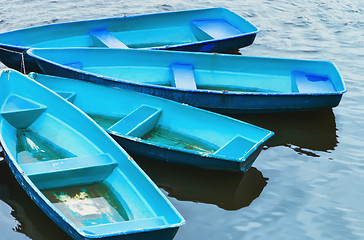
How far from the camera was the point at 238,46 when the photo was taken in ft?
34.8

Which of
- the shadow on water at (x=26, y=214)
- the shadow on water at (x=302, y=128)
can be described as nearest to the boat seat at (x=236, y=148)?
the shadow on water at (x=302, y=128)

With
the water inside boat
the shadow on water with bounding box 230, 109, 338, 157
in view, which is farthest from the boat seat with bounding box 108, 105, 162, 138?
the shadow on water with bounding box 230, 109, 338, 157

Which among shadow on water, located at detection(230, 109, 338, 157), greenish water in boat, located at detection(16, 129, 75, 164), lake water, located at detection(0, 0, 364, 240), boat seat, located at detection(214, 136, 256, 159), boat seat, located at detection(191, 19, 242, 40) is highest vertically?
boat seat, located at detection(191, 19, 242, 40)

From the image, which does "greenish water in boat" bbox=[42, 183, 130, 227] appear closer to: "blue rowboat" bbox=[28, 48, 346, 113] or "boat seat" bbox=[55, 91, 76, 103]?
"boat seat" bbox=[55, 91, 76, 103]

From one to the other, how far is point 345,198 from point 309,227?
905mm

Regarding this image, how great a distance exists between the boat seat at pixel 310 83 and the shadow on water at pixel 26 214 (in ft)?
16.1

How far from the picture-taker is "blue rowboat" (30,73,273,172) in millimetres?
7094

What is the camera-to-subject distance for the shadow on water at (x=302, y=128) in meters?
8.50

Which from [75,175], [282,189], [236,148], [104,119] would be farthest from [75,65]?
[282,189]

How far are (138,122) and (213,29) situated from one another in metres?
4.41

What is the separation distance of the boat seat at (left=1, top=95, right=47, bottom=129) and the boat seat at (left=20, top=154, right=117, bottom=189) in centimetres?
138

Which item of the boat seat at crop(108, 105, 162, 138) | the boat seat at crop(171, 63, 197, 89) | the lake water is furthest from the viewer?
the boat seat at crop(171, 63, 197, 89)

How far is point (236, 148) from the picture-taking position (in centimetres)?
722

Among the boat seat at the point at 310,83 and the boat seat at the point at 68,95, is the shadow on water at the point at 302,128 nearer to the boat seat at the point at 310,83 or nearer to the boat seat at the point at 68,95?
the boat seat at the point at 310,83
